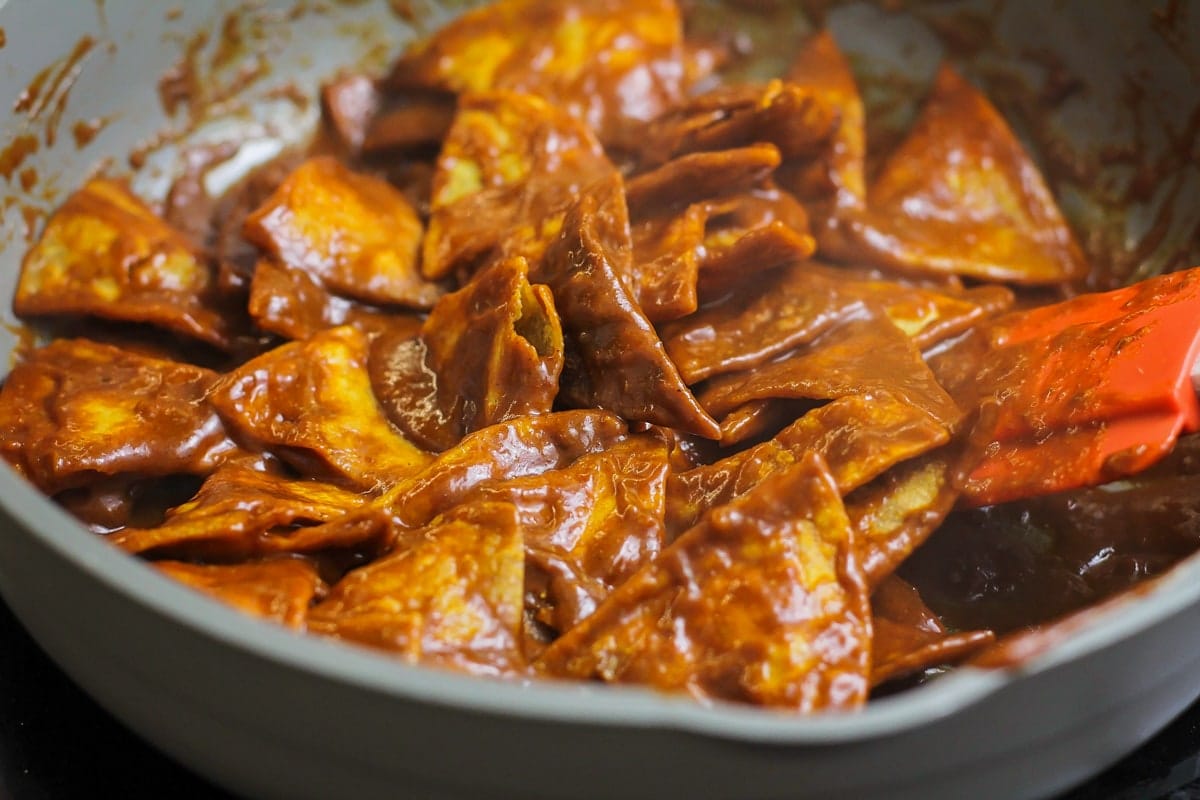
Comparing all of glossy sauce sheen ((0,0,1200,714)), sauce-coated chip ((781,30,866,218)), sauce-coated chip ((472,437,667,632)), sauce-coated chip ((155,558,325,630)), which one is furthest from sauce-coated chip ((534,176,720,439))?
sauce-coated chip ((781,30,866,218))

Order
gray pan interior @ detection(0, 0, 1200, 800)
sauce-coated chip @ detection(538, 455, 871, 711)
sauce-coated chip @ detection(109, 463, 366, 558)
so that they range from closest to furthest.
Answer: gray pan interior @ detection(0, 0, 1200, 800)
sauce-coated chip @ detection(538, 455, 871, 711)
sauce-coated chip @ detection(109, 463, 366, 558)

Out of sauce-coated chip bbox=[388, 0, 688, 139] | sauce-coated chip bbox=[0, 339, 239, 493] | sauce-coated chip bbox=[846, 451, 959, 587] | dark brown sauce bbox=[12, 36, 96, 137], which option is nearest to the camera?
sauce-coated chip bbox=[846, 451, 959, 587]

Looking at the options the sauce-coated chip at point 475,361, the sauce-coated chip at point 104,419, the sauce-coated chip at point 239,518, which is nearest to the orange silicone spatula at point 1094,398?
the sauce-coated chip at point 475,361

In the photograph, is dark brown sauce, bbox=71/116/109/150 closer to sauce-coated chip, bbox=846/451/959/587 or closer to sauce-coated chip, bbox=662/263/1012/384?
sauce-coated chip, bbox=662/263/1012/384

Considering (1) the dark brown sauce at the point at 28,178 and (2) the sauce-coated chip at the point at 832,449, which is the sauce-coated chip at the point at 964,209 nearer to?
(2) the sauce-coated chip at the point at 832,449

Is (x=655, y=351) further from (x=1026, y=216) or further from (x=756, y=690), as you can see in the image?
(x=1026, y=216)

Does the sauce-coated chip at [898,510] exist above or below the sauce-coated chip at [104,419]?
below

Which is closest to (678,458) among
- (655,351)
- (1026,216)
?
(655,351)

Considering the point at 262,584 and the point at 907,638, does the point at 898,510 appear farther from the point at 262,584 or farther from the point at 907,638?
the point at 262,584
